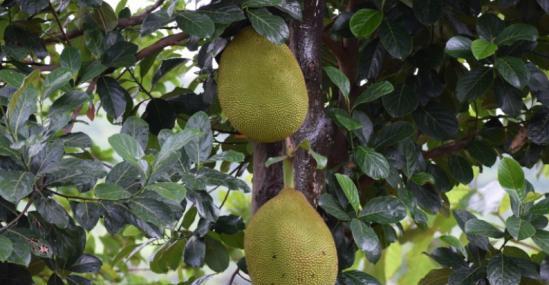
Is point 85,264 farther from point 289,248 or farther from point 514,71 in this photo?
point 514,71

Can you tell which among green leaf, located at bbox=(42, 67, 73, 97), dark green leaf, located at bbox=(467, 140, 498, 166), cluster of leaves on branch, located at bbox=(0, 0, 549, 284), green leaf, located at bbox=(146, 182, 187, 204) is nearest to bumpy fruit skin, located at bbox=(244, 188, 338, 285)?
cluster of leaves on branch, located at bbox=(0, 0, 549, 284)

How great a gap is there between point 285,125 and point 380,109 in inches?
12.9

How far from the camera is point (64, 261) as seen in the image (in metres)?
0.99

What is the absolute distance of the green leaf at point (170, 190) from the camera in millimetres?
755

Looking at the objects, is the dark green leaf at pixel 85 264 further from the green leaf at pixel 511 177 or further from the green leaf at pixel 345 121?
the green leaf at pixel 511 177

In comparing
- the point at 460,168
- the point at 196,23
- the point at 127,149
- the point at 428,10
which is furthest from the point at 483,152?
the point at 127,149

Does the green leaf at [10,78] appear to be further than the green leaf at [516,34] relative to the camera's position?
No

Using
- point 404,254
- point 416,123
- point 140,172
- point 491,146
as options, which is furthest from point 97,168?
point 404,254

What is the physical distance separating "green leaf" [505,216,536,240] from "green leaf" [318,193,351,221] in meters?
0.19

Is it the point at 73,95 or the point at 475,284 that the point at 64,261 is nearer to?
the point at 73,95

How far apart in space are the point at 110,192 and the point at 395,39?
449mm

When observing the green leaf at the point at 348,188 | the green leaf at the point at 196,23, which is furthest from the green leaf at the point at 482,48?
the green leaf at the point at 196,23

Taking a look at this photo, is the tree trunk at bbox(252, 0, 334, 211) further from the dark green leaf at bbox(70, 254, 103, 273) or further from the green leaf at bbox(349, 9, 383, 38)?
the dark green leaf at bbox(70, 254, 103, 273)

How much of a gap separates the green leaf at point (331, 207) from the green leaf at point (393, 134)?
0.11 metres
